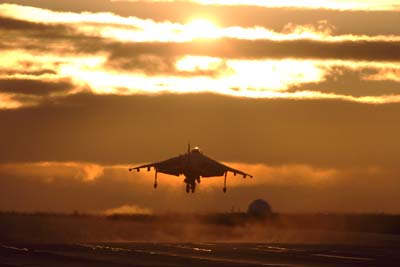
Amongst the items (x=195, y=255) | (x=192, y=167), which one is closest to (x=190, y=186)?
(x=192, y=167)

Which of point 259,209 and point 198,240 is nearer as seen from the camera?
point 198,240

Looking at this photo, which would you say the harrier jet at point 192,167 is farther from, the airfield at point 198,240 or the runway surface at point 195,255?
the runway surface at point 195,255

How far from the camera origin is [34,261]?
2491 inches

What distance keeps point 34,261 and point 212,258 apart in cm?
1047

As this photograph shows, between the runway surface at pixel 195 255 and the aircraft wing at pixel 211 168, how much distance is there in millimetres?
58784

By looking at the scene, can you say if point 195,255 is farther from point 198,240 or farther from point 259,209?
point 259,209

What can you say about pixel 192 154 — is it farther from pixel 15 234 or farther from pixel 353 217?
pixel 15 234

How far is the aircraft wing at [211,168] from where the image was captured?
5669 inches

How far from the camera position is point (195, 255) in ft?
232

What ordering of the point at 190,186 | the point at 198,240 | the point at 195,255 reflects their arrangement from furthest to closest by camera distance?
1. the point at 190,186
2. the point at 198,240
3. the point at 195,255

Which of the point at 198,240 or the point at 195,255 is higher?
the point at 198,240

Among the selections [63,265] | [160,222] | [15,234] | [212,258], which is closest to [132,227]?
[160,222]

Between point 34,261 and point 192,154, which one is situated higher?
point 192,154

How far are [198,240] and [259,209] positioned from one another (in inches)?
1969
